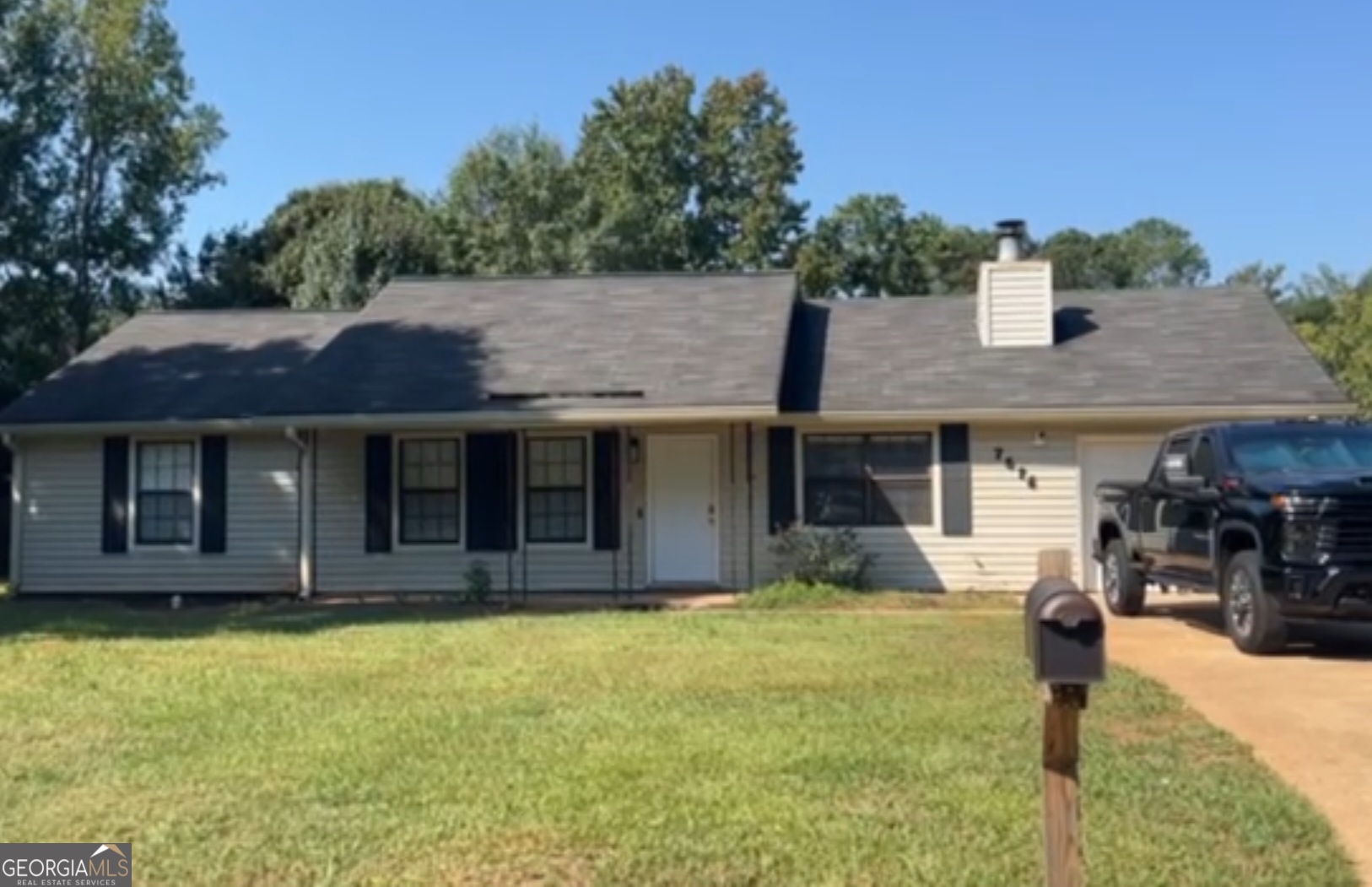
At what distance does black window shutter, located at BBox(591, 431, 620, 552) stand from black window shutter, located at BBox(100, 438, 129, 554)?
251 inches

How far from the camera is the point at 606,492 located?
16.6 m

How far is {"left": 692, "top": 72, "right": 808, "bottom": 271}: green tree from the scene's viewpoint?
1626 inches

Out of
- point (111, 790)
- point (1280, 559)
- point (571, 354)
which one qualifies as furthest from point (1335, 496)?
point (571, 354)

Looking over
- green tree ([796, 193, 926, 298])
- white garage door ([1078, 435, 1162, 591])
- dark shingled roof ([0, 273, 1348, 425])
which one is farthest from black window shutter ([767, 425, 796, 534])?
green tree ([796, 193, 926, 298])

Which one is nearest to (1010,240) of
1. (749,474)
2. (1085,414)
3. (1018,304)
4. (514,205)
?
(1018,304)

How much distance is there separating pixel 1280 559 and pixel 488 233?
30.7 metres

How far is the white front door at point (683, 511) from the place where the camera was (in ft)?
54.6

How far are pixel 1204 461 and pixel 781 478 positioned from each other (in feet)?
19.3

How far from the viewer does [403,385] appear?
16734mm

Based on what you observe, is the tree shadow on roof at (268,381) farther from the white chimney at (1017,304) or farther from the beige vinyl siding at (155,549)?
the white chimney at (1017,304)

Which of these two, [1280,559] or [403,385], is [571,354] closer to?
[403,385]

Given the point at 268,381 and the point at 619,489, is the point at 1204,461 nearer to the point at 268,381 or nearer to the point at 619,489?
the point at 619,489

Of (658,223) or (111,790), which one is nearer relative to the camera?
(111,790)

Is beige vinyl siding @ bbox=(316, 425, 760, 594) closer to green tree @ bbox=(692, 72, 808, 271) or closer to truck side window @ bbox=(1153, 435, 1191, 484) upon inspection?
truck side window @ bbox=(1153, 435, 1191, 484)
